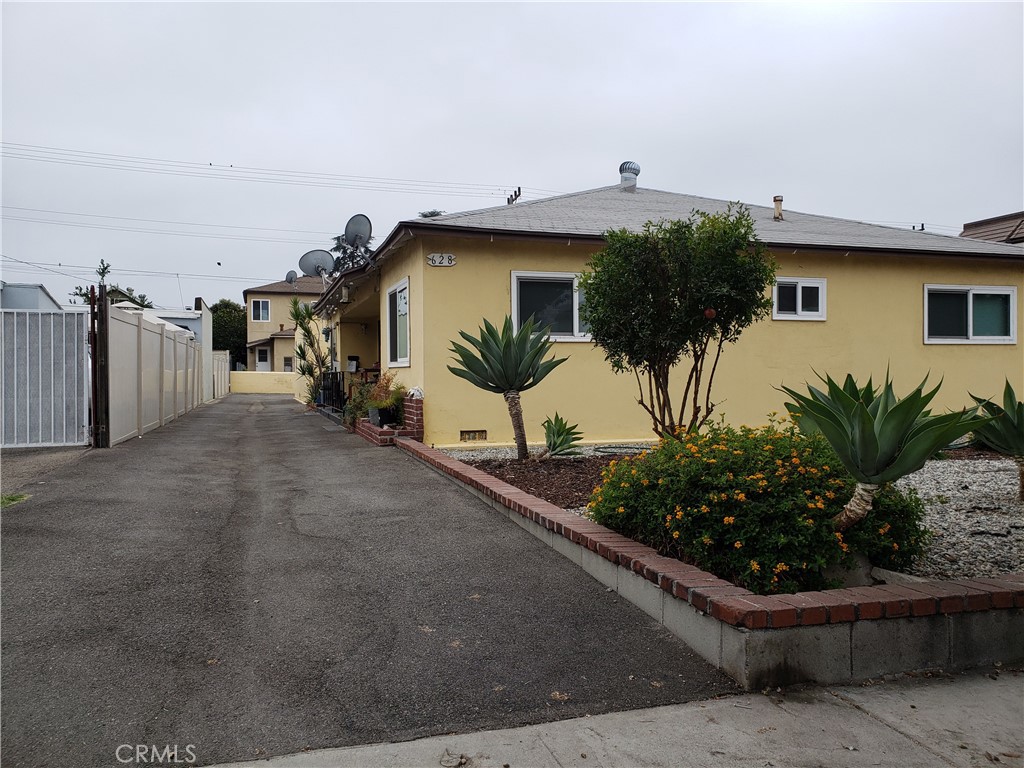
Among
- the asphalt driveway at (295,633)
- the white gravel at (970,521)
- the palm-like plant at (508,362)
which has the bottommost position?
the asphalt driveway at (295,633)

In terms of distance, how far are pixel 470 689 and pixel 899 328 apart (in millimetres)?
12201

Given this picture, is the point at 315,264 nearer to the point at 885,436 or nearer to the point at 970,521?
the point at 970,521

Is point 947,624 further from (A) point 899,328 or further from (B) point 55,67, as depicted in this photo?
(B) point 55,67

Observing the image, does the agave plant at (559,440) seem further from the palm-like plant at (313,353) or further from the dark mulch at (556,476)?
the palm-like plant at (313,353)

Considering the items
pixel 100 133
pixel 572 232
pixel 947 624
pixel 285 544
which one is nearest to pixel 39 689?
pixel 285 544

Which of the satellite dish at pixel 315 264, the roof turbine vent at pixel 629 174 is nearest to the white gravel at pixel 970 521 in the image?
the roof turbine vent at pixel 629 174

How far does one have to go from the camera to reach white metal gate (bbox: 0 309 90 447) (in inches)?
411

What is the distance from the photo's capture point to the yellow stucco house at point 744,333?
10.7 m

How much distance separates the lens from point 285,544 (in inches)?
216

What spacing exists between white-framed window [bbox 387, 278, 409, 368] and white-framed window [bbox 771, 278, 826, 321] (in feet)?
20.2

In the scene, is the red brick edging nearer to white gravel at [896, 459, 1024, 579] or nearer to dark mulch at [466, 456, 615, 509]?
white gravel at [896, 459, 1024, 579]

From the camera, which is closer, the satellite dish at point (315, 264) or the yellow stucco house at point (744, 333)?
the yellow stucco house at point (744, 333)

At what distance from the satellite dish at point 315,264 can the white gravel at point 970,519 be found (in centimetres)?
1955

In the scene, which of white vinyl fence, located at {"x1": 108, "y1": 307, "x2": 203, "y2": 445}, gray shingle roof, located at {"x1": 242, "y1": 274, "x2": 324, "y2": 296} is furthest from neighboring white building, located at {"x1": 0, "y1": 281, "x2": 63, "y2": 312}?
gray shingle roof, located at {"x1": 242, "y1": 274, "x2": 324, "y2": 296}
